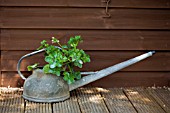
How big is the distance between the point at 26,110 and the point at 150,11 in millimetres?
1351

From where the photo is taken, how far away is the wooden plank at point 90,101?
2846 mm

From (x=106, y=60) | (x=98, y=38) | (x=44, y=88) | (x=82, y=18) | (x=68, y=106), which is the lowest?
(x=68, y=106)

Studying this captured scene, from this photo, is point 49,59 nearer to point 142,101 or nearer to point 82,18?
point 82,18

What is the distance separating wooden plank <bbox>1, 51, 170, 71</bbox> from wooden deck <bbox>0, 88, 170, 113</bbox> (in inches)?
7.4

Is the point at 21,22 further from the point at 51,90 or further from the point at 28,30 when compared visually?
the point at 51,90

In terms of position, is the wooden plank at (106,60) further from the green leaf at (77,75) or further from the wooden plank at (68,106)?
the wooden plank at (68,106)

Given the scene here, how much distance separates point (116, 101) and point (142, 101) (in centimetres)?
21

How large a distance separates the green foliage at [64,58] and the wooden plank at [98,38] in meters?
0.20

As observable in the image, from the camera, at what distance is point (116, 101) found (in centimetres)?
305

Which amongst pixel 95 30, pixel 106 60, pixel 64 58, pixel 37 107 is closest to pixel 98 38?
pixel 95 30

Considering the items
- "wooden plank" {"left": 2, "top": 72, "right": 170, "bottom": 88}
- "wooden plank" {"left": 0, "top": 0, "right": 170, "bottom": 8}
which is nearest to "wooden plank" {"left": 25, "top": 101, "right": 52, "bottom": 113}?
"wooden plank" {"left": 2, "top": 72, "right": 170, "bottom": 88}

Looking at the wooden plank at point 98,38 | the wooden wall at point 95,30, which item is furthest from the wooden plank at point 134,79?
the wooden plank at point 98,38

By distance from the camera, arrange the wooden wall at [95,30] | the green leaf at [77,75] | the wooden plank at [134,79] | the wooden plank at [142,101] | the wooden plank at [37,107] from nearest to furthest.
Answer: the wooden plank at [37,107], the wooden plank at [142,101], the green leaf at [77,75], the wooden wall at [95,30], the wooden plank at [134,79]

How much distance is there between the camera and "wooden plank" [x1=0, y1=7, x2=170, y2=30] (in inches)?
124
